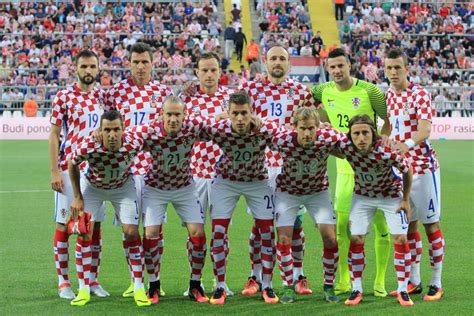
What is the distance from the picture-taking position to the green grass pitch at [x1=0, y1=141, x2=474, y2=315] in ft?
29.0

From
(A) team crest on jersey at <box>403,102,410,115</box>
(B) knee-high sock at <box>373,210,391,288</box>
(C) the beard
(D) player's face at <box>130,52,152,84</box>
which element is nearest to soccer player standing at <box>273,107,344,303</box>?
(B) knee-high sock at <box>373,210,391,288</box>

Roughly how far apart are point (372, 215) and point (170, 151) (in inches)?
85.3

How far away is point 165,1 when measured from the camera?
137ft

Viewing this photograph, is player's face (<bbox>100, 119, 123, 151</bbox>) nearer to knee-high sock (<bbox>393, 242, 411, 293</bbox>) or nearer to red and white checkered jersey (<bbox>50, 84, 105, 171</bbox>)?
red and white checkered jersey (<bbox>50, 84, 105, 171</bbox>)

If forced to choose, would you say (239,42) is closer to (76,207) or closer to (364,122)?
(76,207)

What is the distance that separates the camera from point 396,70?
944 centimetres

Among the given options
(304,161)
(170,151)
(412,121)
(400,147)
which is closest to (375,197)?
(400,147)

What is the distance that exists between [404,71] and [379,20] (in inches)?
1278

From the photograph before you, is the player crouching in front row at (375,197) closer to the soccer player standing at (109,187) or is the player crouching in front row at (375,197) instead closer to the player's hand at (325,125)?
the player's hand at (325,125)

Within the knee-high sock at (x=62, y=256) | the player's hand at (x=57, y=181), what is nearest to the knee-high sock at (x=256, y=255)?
the knee-high sock at (x=62, y=256)

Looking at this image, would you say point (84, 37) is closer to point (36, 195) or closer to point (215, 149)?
point (36, 195)

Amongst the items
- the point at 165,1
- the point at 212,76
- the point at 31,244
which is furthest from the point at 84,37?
the point at 212,76

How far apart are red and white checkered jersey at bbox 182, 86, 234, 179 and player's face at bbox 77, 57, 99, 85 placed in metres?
1.10

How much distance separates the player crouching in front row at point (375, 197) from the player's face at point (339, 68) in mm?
849
